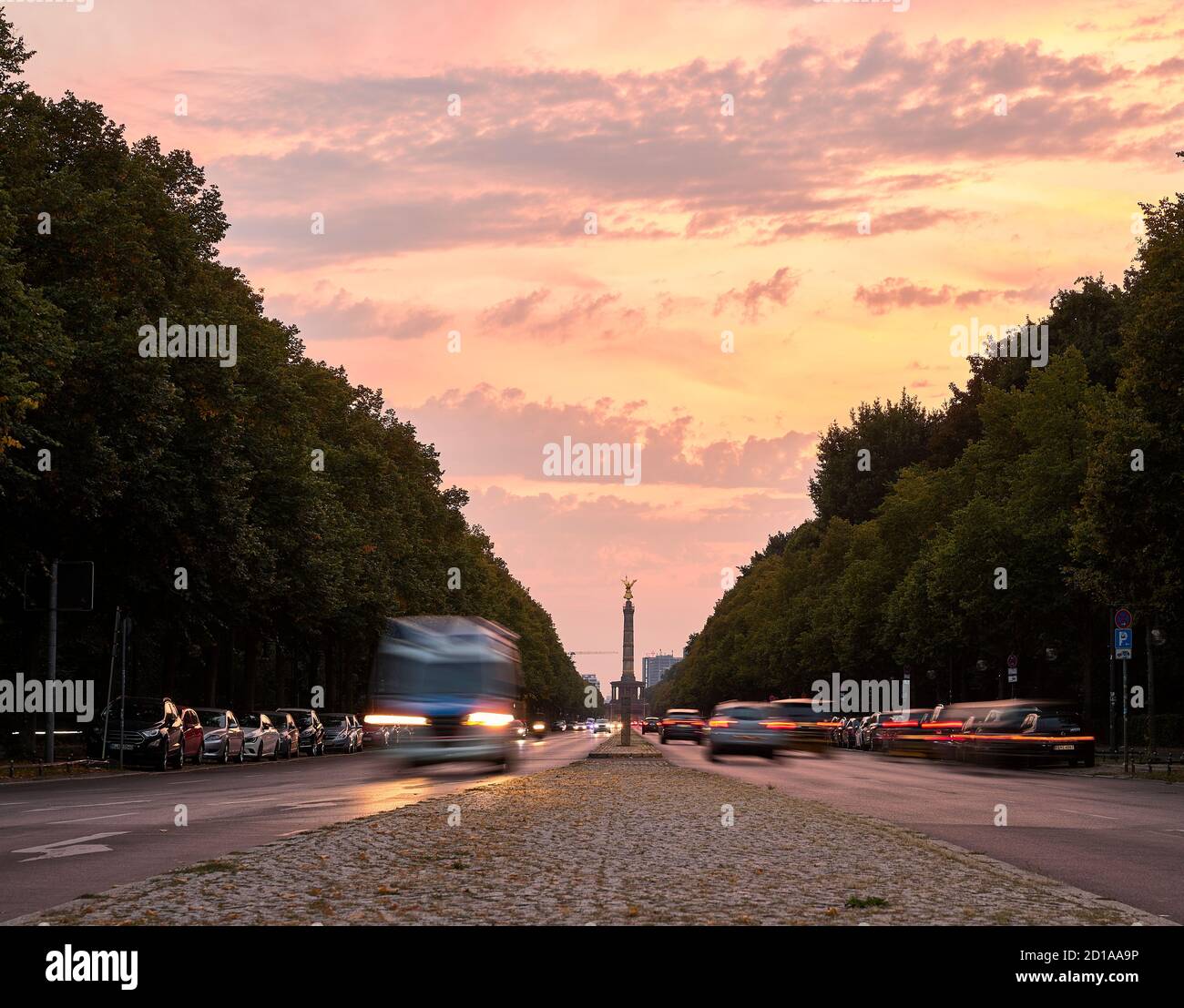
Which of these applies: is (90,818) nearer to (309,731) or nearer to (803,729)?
(803,729)

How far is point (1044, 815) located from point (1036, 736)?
21.1 metres

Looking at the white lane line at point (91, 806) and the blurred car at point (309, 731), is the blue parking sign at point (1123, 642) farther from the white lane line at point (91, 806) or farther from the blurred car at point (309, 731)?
the blurred car at point (309, 731)

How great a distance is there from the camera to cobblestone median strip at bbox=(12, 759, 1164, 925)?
9.90 metres

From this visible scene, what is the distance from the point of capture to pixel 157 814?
2159cm

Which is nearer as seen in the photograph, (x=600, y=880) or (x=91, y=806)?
(x=600, y=880)

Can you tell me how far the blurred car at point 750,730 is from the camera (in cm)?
4706

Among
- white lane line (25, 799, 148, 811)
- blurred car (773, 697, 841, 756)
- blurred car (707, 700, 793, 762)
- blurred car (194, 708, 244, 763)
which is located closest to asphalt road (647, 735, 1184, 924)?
blurred car (707, 700, 793, 762)

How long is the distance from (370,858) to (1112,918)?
609 centimetres

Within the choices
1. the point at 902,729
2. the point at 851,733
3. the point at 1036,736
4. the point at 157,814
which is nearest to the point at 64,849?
the point at 157,814

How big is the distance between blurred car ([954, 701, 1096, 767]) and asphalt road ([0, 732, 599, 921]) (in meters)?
12.9

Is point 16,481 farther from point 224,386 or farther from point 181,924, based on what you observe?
point 181,924

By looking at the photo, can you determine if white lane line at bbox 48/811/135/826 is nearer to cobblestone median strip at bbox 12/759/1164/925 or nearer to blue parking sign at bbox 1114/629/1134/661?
cobblestone median strip at bbox 12/759/1164/925

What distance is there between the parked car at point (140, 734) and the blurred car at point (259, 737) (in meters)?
8.12

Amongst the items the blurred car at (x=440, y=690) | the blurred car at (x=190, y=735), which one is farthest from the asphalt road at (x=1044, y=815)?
the blurred car at (x=190, y=735)
